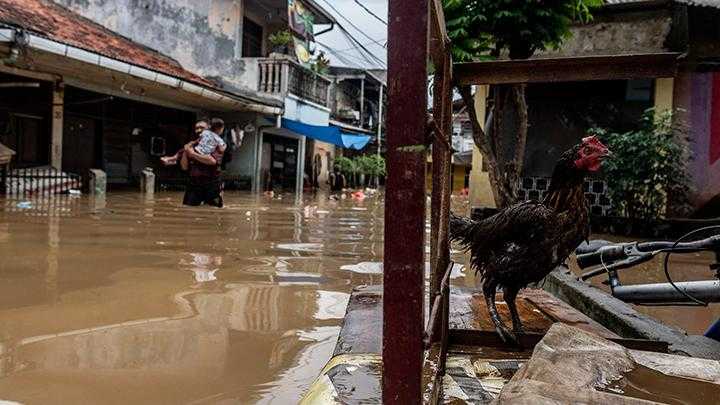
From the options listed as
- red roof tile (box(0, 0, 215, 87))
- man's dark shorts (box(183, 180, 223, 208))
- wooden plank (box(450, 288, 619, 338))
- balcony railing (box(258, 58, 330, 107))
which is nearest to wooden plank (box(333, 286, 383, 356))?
wooden plank (box(450, 288, 619, 338))

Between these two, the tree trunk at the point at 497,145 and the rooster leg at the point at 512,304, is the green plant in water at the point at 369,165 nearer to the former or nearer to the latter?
the tree trunk at the point at 497,145

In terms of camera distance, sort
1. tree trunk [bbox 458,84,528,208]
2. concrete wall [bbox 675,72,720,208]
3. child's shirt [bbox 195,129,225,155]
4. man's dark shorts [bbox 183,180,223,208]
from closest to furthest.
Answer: tree trunk [bbox 458,84,528,208] → child's shirt [bbox 195,129,225,155] → concrete wall [bbox 675,72,720,208] → man's dark shorts [bbox 183,180,223,208]

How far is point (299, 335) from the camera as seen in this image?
2.64 metres

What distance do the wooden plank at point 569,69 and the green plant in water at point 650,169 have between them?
6692 mm

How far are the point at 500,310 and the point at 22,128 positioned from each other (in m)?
11.4

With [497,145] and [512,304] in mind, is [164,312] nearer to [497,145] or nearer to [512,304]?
[512,304]

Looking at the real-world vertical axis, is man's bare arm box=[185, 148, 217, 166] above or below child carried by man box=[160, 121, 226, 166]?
below

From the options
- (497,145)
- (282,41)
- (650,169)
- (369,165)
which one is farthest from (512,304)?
(369,165)

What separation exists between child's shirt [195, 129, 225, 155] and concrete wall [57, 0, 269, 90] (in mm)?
6386

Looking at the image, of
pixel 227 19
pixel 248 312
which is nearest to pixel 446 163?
pixel 248 312

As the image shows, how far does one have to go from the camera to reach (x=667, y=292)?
247 cm

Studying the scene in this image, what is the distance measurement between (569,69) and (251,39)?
17.6m

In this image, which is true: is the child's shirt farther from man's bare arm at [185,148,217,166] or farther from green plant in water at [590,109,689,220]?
green plant in water at [590,109,689,220]

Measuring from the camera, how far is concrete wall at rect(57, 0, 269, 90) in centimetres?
1323
